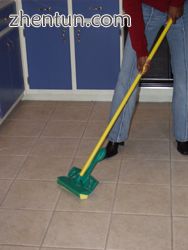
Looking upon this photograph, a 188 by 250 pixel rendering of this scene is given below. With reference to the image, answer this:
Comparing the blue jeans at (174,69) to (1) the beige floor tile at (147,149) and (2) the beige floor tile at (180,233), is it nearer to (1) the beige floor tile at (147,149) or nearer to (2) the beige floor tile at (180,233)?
(1) the beige floor tile at (147,149)

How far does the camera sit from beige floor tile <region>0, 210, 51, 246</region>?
1.99 metres

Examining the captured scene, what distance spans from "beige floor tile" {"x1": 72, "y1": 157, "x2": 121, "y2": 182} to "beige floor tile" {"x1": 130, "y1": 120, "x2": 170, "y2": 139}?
1.21 feet

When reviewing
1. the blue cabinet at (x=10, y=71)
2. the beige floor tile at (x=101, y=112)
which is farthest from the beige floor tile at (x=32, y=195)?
the beige floor tile at (x=101, y=112)

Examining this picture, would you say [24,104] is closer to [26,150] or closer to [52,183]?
[26,150]

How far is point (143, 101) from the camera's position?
11.6 feet

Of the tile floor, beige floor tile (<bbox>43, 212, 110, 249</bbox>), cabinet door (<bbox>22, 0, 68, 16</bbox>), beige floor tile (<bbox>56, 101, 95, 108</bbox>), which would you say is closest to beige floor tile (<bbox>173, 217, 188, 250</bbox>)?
the tile floor

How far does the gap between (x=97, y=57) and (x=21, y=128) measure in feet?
2.49

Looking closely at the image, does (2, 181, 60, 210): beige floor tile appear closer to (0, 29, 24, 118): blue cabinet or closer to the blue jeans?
the blue jeans

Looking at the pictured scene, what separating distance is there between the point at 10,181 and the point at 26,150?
378mm

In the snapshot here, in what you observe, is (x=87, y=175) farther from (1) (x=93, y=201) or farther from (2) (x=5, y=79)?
(2) (x=5, y=79)

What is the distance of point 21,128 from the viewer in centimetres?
314

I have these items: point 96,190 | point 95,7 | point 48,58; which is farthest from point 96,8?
point 96,190

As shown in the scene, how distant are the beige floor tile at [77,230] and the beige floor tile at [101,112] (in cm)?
117

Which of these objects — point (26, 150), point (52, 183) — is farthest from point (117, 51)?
point (52, 183)
